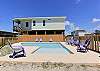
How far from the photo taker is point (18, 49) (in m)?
10.1

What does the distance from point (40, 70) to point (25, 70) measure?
0.60m

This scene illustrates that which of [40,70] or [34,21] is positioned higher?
[34,21]

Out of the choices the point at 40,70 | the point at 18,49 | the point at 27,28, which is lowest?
the point at 40,70

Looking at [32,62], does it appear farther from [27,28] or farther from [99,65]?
[27,28]

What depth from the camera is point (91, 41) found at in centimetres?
1370

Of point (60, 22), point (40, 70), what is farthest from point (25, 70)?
point (60, 22)

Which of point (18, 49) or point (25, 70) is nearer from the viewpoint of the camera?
point (25, 70)

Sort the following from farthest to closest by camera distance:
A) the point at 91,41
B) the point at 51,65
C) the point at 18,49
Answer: the point at 91,41 → the point at 18,49 → the point at 51,65

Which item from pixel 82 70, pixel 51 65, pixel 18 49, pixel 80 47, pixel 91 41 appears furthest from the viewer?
pixel 91 41

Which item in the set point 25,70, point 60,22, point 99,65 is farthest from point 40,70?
point 60,22

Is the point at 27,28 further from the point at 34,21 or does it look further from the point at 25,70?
the point at 25,70

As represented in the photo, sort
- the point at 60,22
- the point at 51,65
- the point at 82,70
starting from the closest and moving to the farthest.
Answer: the point at 82,70 < the point at 51,65 < the point at 60,22

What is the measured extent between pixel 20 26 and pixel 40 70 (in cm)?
2991

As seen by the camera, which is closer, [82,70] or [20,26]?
[82,70]
